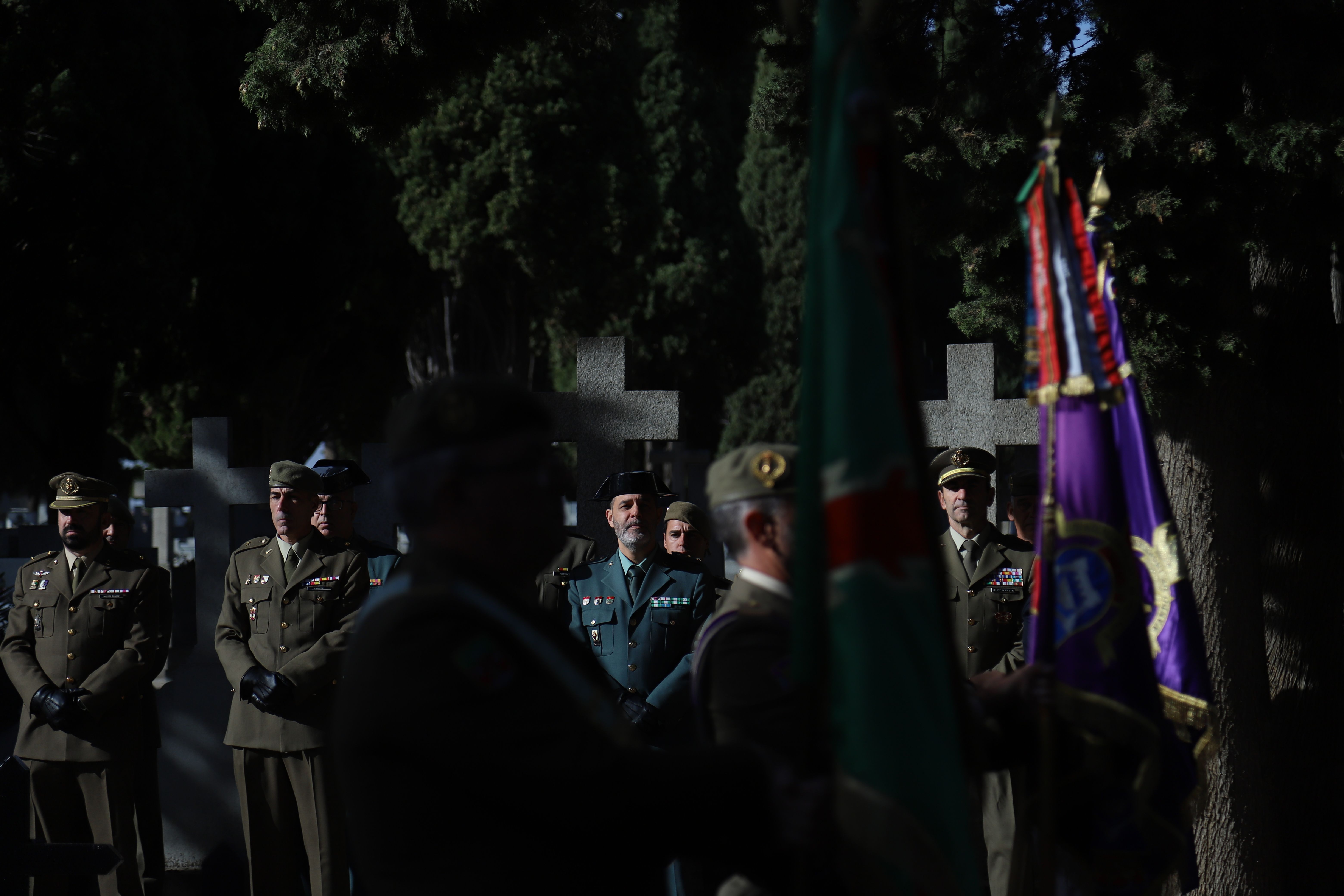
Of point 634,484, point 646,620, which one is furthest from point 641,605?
point 634,484

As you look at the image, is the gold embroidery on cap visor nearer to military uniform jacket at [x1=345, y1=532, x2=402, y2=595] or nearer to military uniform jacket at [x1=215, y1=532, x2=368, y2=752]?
military uniform jacket at [x1=215, y1=532, x2=368, y2=752]

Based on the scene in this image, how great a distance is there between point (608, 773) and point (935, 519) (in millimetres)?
713

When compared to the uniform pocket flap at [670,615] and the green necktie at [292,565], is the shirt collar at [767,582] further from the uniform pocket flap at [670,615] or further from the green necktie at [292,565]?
the green necktie at [292,565]

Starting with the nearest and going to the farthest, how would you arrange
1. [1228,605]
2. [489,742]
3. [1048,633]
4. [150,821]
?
[489,742], [1048,633], [1228,605], [150,821]

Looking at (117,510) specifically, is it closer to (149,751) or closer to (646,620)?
(149,751)

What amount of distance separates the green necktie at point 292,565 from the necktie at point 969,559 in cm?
287

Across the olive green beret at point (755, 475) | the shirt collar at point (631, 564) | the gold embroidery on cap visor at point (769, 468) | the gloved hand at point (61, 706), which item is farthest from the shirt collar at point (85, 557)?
the gold embroidery on cap visor at point (769, 468)

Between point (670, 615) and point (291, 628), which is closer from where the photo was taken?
point (670, 615)

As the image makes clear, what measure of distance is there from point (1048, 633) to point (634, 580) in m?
3.02

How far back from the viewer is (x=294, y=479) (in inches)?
217

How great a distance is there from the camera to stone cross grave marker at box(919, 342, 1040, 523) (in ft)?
19.8

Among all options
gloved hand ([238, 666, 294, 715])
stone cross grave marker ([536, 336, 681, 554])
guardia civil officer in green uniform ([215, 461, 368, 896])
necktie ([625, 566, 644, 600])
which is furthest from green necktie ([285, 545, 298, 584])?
necktie ([625, 566, 644, 600])

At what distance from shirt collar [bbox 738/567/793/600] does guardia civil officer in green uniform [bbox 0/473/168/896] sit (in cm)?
399

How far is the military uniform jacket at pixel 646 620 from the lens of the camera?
5.25 metres
